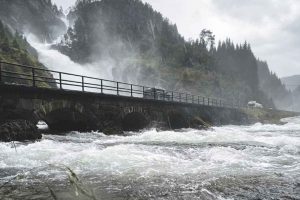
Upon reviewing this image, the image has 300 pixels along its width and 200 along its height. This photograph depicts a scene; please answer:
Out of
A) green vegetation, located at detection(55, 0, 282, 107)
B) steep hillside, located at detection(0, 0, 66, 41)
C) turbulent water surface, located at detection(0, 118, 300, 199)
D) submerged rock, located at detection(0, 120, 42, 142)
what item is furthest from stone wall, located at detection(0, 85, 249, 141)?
steep hillside, located at detection(0, 0, 66, 41)

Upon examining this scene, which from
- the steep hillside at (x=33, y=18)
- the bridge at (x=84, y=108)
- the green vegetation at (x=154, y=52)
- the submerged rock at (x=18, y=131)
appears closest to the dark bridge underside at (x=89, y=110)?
the bridge at (x=84, y=108)

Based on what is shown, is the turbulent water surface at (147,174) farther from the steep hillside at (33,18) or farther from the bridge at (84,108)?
the steep hillside at (33,18)

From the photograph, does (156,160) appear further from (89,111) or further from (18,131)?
(89,111)

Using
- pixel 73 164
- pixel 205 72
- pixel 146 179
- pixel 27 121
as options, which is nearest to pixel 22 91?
pixel 27 121

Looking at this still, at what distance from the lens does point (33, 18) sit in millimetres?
148750

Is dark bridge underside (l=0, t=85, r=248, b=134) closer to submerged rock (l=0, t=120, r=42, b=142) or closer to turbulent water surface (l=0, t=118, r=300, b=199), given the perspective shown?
submerged rock (l=0, t=120, r=42, b=142)

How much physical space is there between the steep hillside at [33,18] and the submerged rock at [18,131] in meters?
123

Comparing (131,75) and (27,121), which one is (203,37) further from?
(27,121)

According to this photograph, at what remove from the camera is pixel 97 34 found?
143625 mm

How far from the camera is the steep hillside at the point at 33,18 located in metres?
131

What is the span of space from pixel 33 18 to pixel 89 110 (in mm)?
144366

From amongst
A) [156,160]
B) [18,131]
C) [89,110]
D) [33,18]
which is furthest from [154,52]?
[156,160]

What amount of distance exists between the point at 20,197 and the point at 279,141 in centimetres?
1333

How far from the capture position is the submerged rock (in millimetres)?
13305
